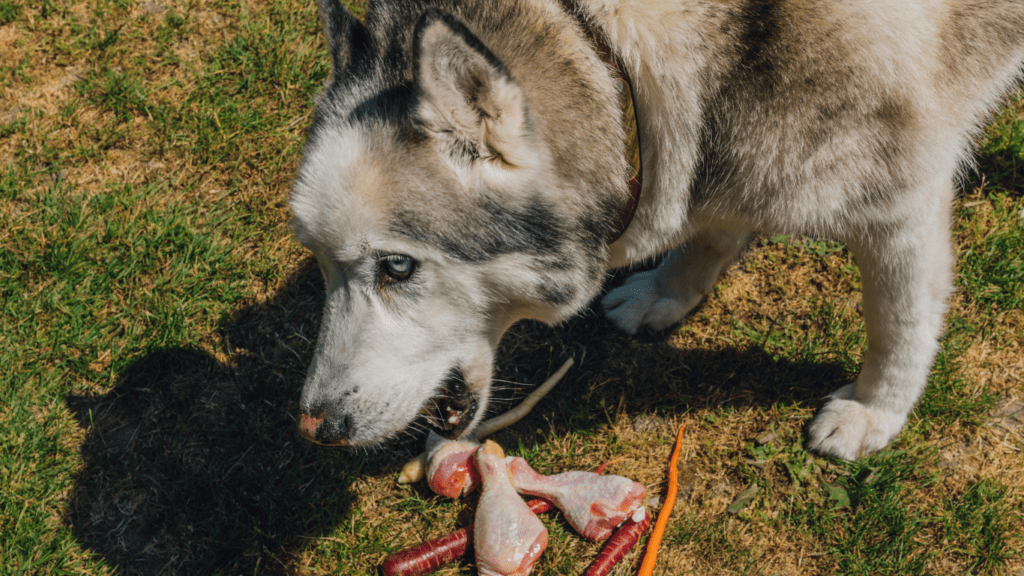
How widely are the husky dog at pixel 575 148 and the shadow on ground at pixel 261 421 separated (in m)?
0.91

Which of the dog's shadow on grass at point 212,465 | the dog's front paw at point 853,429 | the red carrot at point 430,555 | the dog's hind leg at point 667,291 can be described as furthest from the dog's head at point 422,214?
the dog's front paw at point 853,429

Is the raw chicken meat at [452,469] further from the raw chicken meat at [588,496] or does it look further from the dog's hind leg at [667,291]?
the dog's hind leg at [667,291]

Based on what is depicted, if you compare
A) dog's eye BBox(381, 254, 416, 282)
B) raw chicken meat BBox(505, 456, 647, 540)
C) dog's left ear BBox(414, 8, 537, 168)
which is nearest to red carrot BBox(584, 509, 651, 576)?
raw chicken meat BBox(505, 456, 647, 540)

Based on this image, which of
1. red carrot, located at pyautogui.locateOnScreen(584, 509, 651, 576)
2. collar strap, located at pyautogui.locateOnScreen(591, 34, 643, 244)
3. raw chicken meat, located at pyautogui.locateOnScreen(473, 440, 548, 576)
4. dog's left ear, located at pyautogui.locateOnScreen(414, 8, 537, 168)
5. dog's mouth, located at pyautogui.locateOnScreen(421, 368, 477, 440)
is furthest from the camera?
red carrot, located at pyautogui.locateOnScreen(584, 509, 651, 576)

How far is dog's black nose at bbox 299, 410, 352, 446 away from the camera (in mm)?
2020

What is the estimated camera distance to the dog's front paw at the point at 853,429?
8.75 feet

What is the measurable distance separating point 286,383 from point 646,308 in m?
1.66

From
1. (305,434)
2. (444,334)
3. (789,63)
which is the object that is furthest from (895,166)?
(305,434)

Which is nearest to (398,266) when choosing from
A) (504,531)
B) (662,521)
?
(504,531)

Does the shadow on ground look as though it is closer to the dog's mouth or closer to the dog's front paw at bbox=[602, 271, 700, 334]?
the dog's front paw at bbox=[602, 271, 700, 334]

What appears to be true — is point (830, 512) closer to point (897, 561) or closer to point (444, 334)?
point (897, 561)

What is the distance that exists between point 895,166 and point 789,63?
0.44m

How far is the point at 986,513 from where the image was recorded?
2619mm

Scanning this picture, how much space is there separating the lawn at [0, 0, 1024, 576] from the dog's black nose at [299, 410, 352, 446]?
82cm
